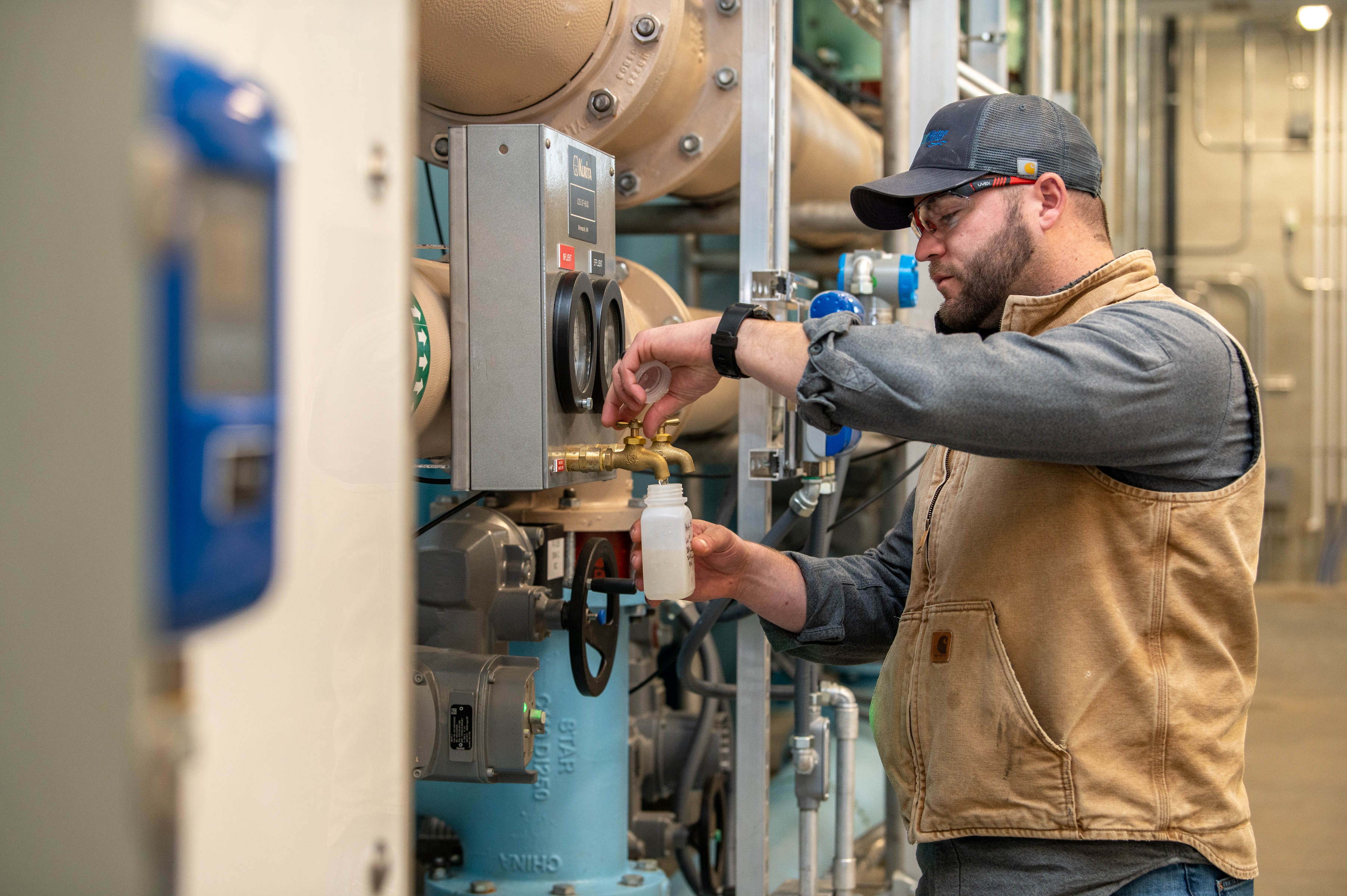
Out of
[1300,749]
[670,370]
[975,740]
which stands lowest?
[1300,749]

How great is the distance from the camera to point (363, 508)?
45 centimetres

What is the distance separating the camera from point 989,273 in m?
1.22

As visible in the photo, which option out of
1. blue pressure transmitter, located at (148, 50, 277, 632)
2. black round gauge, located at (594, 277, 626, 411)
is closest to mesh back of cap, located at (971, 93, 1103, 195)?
black round gauge, located at (594, 277, 626, 411)

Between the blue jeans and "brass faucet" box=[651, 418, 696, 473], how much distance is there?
1.95 ft

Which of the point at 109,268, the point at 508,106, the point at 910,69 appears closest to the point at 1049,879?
the point at 109,268

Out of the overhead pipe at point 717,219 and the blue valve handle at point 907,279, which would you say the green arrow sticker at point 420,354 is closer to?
the blue valve handle at point 907,279

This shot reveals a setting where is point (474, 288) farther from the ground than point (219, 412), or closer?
farther from the ground

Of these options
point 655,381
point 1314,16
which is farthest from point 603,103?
point 1314,16

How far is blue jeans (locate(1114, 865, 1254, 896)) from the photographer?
1.08 meters

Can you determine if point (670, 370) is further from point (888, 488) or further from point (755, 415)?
point (888, 488)

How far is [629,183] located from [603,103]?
291 millimetres

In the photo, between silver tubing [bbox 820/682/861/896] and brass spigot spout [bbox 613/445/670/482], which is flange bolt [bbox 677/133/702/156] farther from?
silver tubing [bbox 820/682/861/896]

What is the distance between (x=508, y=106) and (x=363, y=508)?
131cm

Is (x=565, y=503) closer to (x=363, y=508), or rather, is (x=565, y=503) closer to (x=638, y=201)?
(x=638, y=201)
